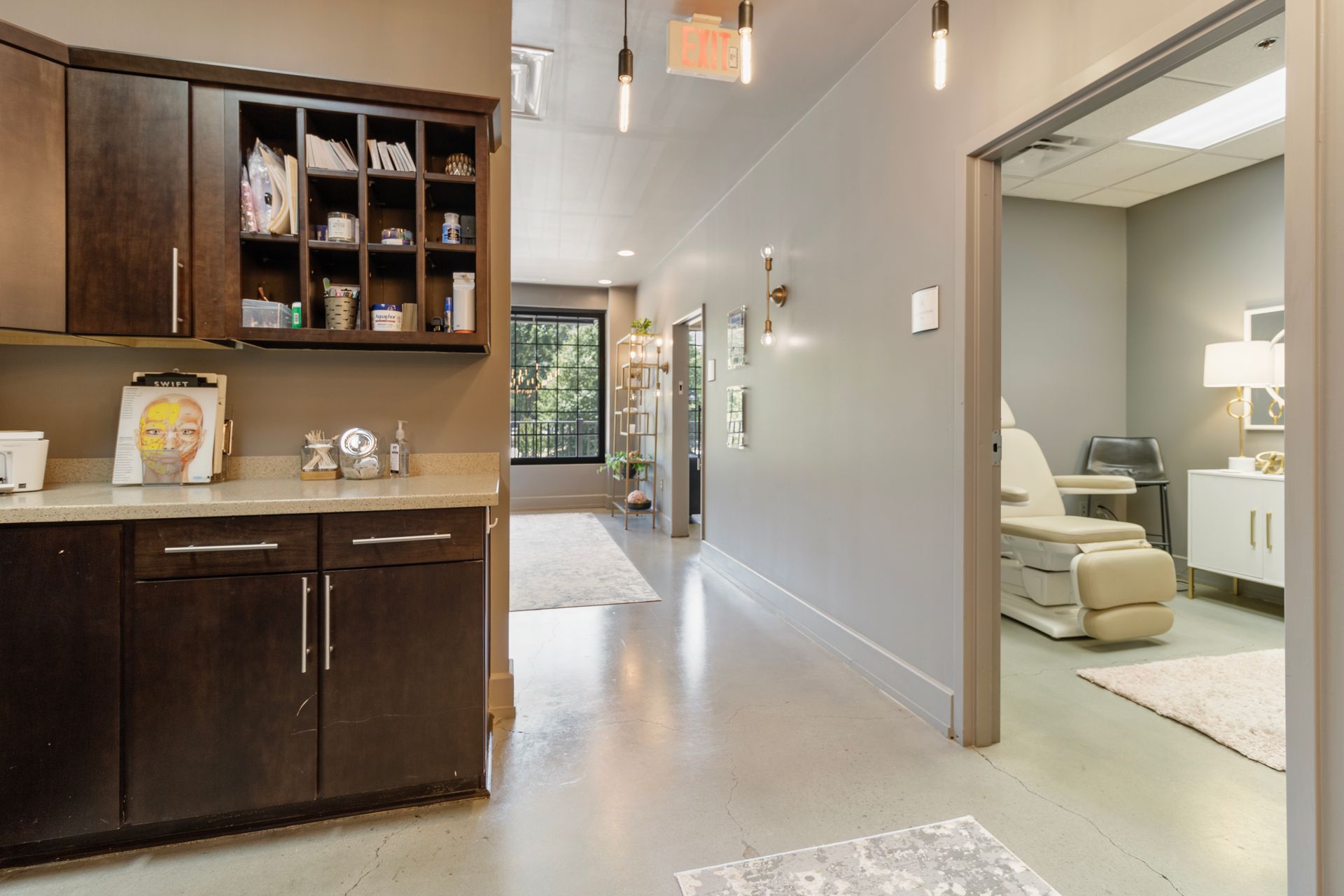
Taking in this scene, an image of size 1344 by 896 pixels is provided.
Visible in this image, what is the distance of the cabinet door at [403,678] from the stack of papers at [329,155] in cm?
130

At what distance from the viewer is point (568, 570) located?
486cm

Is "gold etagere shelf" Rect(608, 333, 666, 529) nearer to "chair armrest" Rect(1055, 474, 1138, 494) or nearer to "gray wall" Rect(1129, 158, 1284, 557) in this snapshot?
"chair armrest" Rect(1055, 474, 1138, 494)

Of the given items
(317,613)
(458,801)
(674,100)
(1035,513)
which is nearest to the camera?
(317,613)

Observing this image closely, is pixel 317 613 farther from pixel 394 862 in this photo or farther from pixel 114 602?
pixel 394 862

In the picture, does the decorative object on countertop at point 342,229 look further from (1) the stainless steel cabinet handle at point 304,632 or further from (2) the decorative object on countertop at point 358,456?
(1) the stainless steel cabinet handle at point 304,632

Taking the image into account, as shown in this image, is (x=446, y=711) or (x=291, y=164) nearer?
(x=446, y=711)

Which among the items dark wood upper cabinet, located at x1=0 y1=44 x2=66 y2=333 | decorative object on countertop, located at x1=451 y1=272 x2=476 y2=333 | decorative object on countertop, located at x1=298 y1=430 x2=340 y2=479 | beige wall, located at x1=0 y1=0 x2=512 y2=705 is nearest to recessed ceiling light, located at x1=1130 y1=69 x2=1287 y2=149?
beige wall, located at x1=0 y1=0 x2=512 y2=705

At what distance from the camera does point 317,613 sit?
1742mm

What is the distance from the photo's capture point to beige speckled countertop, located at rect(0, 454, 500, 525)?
1.60m

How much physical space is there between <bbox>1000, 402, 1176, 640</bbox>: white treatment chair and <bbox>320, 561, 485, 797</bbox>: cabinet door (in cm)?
227

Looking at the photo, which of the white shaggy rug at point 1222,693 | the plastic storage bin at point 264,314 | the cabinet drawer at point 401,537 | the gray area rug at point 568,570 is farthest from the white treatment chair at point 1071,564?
the plastic storage bin at point 264,314

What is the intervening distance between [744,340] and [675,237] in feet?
6.18

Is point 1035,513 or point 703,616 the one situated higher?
point 1035,513

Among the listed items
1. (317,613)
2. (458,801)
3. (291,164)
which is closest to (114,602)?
(317,613)
